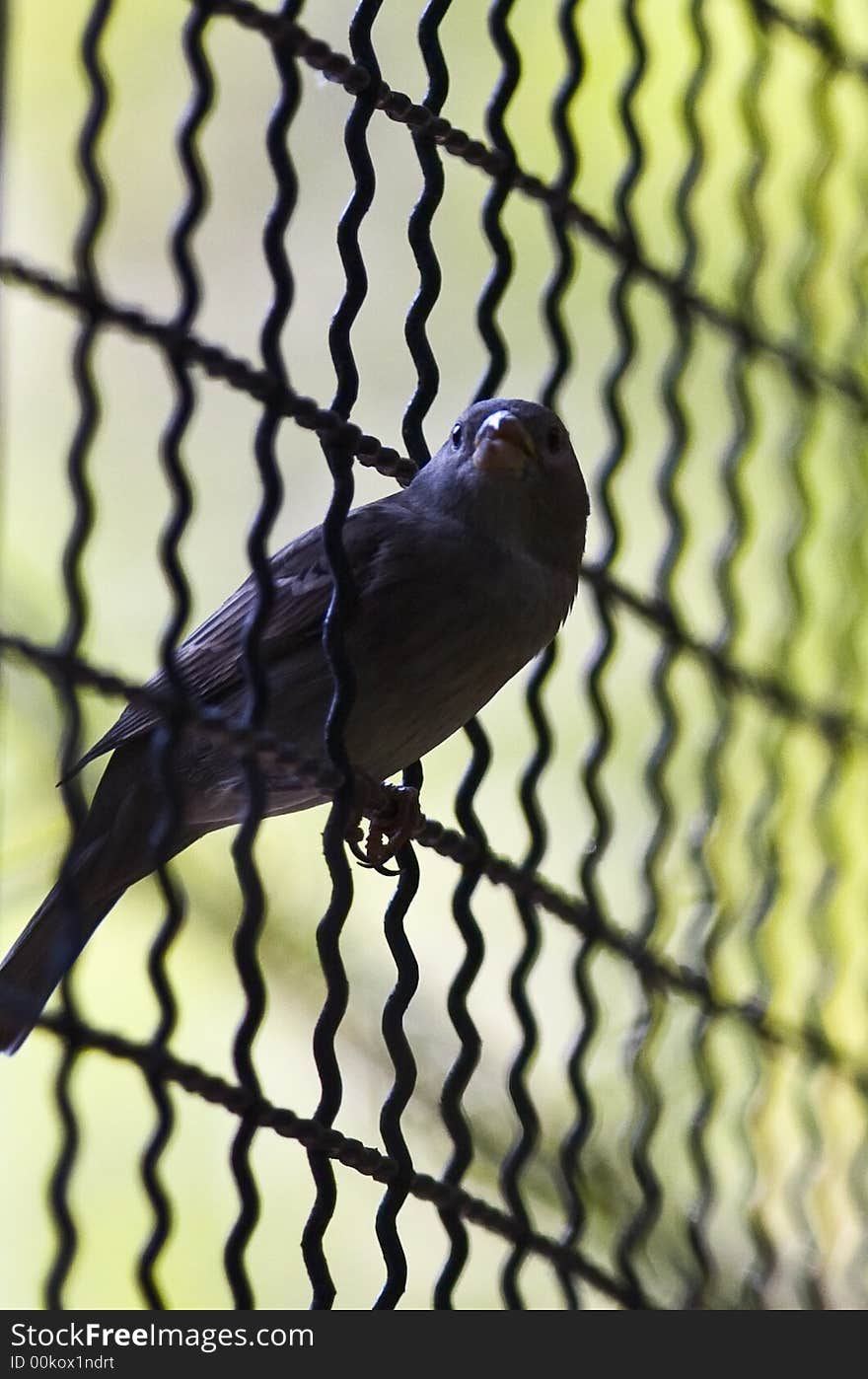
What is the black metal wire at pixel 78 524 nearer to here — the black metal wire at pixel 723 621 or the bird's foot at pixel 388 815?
the bird's foot at pixel 388 815

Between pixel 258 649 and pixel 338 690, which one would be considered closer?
pixel 258 649

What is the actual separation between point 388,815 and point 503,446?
0.81 m

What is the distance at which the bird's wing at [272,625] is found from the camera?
3156 mm

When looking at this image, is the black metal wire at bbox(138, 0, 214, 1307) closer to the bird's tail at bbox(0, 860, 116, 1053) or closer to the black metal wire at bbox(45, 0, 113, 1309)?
the black metal wire at bbox(45, 0, 113, 1309)

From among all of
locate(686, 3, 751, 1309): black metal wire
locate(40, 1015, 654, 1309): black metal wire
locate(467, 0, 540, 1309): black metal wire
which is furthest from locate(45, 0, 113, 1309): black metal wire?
locate(686, 3, 751, 1309): black metal wire

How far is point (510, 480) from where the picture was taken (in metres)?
3.50

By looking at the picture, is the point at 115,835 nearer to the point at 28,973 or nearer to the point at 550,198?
the point at 28,973

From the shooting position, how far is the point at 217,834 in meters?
4.71

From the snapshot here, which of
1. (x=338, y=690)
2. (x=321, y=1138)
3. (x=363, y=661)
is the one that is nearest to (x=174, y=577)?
(x=338, y=690)

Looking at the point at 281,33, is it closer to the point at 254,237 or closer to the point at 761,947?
the point at 761,947

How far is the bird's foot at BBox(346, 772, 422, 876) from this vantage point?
288cm

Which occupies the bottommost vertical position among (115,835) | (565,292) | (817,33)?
(115,835)

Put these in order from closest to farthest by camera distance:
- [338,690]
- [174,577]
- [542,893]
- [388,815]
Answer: [174,577] < [338,690] < [388,815] < [542,893]

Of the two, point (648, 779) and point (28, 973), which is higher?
point (648, 779)
